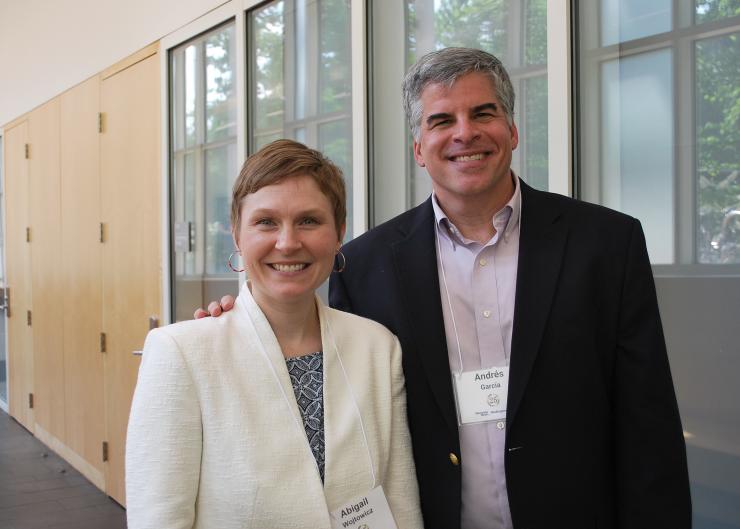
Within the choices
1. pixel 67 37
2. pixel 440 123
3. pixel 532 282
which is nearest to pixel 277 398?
pixel 532 282

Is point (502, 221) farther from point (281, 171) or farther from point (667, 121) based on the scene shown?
point (667, 121)

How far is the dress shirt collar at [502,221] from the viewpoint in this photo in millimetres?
1776

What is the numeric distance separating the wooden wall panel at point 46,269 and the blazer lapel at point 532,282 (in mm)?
5507

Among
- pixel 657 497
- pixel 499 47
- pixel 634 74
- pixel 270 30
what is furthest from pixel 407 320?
pixel 270 30

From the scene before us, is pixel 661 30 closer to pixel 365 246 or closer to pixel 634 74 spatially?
pixel 634 74

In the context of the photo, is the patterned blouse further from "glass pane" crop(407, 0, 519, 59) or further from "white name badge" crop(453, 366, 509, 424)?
"glass pane" crop(407, 0, 519, 59)

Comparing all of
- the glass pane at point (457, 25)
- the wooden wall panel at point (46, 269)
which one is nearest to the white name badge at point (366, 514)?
the glass pane at point (457, 25)

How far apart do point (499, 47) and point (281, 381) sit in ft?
5.15

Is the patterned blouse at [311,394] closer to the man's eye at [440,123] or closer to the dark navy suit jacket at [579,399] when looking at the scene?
the dark navy suit jacket at [579,399]

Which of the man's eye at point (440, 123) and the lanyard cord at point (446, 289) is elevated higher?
the man's eye at point (440, 123)

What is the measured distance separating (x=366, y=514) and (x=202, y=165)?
3.16 metres

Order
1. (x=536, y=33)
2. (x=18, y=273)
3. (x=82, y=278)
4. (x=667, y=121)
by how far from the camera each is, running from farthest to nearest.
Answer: (x=18, y=273) → (x=82, y=278) → (x=536, y=33) → (x=667, y=121)

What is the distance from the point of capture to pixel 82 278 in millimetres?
5871

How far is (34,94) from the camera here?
22.7 ft
